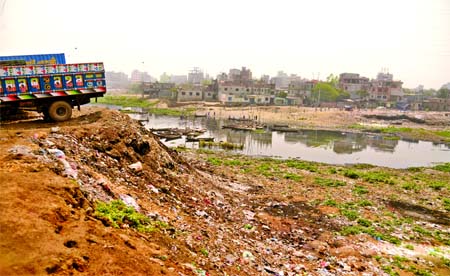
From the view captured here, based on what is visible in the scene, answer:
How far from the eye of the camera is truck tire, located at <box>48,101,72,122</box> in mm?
10266

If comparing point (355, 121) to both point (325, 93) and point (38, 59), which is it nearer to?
point (325, 93)

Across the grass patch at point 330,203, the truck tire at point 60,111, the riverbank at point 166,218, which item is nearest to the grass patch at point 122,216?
→ the riverbank at point 166,218

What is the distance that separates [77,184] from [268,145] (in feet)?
94.7

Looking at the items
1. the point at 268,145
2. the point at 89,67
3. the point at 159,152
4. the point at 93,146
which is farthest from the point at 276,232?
the point at 268,145

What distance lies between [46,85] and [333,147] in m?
31.0

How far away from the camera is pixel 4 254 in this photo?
141 inches

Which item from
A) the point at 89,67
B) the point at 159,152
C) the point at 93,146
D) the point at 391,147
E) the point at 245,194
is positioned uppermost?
the point at 89,67

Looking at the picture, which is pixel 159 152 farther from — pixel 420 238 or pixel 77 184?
pixel 420 238

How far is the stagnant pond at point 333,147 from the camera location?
95.1 ft

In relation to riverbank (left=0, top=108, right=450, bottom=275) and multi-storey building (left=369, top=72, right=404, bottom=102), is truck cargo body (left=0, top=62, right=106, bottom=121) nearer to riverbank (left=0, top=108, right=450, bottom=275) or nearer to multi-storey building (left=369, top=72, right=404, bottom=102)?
riverbank (left=0, top=108, right=450, bottom=275)

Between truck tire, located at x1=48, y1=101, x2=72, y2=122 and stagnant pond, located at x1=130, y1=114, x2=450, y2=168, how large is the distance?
61.1ft

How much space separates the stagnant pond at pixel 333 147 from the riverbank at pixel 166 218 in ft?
46.4

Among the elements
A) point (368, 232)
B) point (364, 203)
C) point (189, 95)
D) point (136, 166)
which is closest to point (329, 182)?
point (364, 203)

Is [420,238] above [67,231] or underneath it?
underneath
